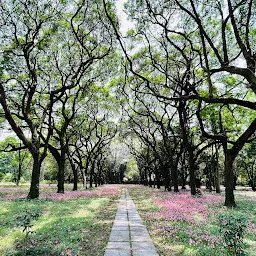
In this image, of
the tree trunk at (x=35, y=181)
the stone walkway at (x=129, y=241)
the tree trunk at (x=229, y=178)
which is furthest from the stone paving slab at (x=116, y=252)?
the tree trunk at (x=35, y=181)

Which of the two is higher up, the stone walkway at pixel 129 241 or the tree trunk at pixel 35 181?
the tree trunk at pixel 35 181

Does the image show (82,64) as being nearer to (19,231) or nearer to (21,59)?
(21,59)

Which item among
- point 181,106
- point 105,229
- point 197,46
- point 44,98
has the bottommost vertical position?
point 105,229

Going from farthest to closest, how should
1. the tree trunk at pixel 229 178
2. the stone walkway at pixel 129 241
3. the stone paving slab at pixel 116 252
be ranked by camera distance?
the tree trunk at pixel 229 178, the stone walkway at pixel 129 241, the stone paving slab at pixel 116 252

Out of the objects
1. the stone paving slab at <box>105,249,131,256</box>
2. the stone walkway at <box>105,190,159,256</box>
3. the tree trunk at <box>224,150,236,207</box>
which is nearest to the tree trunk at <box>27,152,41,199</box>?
the stone walkway at <box>105,190,159,256</box>

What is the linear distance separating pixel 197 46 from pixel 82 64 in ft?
26.6

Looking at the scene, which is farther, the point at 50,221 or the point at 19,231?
the point at 50,221

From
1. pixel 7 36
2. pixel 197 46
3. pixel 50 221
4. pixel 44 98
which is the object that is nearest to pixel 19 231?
pixel 50 221

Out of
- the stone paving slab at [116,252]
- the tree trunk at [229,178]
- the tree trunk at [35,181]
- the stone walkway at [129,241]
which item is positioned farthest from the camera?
the tree trunk at [35,181]

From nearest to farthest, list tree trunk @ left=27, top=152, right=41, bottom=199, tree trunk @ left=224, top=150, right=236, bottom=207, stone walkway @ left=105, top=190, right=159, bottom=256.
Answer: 1. stone walkway @ left=105, top=190, right=159, bottom=256
2. tree trunk @ left=224, top=150, right=236, bottom=207
3. tree trunk @ left=27, top=152, right=41, bottom=199

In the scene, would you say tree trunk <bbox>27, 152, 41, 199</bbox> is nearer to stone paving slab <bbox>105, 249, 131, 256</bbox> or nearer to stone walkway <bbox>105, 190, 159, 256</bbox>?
stone walkway <bbox>105, 190, 159, 256</bbox>

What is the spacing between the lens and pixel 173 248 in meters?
5.95

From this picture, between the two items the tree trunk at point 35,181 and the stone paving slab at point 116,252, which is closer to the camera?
the stone paving slab at point 116,252

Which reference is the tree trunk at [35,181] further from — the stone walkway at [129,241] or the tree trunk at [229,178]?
the tree trunk at [229,178]
